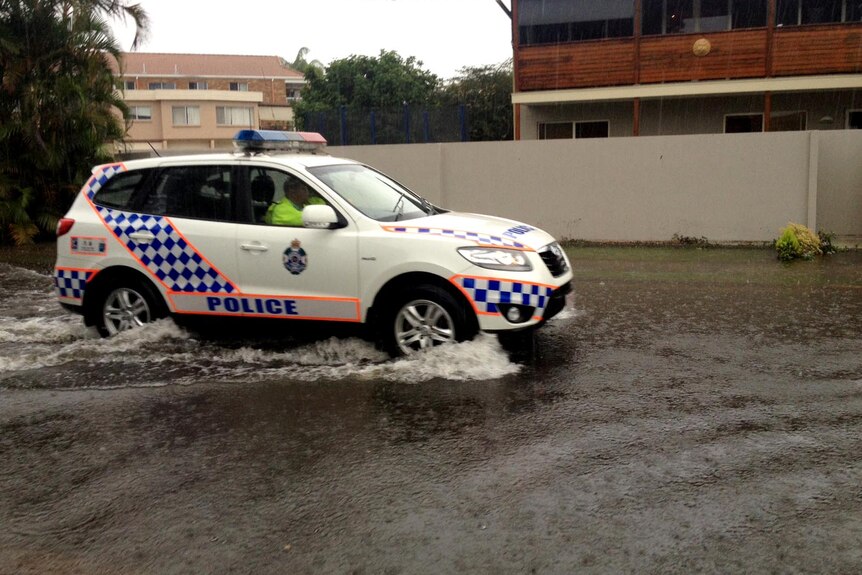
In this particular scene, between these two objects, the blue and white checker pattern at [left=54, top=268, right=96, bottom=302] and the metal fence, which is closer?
the blue and white checker pattern at [left=54, top=268, right=96, bottom=302]

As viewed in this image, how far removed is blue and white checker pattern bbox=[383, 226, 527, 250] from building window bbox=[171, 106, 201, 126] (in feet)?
183

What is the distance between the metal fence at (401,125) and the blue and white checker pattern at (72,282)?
13.8 meters

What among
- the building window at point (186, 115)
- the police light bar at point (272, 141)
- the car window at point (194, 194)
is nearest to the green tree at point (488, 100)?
the police light bar at point (272, 141)

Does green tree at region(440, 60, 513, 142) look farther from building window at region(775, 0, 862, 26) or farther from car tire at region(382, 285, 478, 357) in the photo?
car tire at region(382, 285, 478, 357)

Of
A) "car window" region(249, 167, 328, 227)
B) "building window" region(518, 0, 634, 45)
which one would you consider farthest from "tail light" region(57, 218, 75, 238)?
"building window" region(518, 0, 634, 45)

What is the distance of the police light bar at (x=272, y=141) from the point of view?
7.25 m

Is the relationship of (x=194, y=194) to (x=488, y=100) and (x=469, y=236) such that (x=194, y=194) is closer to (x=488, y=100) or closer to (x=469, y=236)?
(x=469, y=236)

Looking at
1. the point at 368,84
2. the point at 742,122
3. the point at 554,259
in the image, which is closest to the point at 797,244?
the point at 554,259

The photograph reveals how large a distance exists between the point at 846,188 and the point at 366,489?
39.6 ft

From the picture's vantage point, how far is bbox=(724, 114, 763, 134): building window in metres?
21.9

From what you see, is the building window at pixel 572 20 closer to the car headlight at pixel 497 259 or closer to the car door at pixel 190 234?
the car door at pixel 190 234

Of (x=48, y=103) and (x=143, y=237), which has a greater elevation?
(x=48, y=103)

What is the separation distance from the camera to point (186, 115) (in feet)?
192

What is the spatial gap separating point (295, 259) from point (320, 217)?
0.42 m
